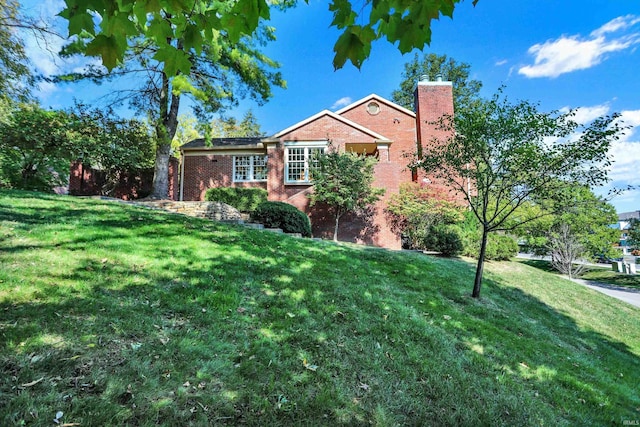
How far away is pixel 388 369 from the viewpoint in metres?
3.02

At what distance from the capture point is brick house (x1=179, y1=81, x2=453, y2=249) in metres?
13.7

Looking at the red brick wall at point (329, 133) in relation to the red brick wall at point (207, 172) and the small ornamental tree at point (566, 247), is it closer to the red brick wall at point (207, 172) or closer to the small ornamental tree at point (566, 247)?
the red brick wall at point (207, 172)

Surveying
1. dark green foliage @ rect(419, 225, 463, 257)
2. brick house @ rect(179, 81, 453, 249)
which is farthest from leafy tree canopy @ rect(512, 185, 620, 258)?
brick house @ rect(179, 81, 453, 249)

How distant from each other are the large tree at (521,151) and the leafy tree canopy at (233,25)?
4.85 metres

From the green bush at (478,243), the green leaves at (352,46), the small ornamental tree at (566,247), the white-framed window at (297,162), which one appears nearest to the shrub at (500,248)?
the green bush at (478,243)

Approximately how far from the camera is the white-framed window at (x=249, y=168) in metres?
17.6

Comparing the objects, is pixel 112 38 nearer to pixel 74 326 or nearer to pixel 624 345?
pixel 74 326

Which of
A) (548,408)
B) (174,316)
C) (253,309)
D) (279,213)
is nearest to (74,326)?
(174,316)

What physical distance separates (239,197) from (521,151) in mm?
12056

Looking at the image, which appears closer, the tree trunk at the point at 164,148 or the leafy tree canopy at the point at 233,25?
the leafy tree canopy at the point at 233,25

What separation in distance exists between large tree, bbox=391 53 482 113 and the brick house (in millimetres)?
16470

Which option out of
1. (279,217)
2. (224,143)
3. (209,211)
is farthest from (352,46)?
(224,143)

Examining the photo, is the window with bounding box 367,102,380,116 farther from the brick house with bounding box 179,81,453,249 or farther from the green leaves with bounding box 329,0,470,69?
the green leaves with bounding box 329,0,470,69

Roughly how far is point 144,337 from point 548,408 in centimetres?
383
